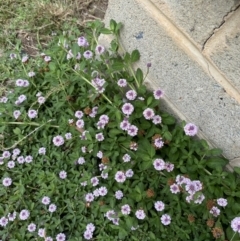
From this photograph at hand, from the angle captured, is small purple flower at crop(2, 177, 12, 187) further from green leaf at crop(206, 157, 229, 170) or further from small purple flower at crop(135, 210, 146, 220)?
green leaf at crop(206, 157, 229, 170)

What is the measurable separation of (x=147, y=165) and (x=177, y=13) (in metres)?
0.75

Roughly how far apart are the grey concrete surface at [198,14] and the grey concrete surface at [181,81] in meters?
0.11

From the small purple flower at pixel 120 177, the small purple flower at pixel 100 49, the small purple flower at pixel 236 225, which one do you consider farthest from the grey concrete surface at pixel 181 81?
the small purple flower at pixel 120 177

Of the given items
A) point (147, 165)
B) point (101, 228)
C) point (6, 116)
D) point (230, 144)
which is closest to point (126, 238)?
point (101, 228)

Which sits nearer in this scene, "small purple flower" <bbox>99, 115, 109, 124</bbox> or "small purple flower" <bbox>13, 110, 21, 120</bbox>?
"small purple flower" <bbox>99, 115, 109, 124</bbox>

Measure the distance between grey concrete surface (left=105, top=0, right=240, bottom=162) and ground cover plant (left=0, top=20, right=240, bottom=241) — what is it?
67 mm

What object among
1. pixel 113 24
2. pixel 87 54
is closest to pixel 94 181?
pixel 87 54

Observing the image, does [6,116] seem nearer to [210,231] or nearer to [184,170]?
[184,170]

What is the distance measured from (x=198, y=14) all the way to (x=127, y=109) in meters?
0.59

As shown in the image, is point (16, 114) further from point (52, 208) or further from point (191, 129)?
point (191, 129)

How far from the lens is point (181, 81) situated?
2232 mm

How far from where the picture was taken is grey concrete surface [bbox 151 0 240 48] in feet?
6.12

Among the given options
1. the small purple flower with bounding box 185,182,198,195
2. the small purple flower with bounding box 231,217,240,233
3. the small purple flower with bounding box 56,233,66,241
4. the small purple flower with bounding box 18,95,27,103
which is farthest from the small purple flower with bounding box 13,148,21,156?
the small purple flower with bounding box 231,217,240,233

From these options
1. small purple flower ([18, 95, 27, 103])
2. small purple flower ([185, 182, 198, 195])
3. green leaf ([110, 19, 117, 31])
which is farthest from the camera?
small purple flower ([18, 95, 27, 103])
